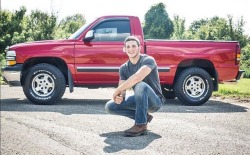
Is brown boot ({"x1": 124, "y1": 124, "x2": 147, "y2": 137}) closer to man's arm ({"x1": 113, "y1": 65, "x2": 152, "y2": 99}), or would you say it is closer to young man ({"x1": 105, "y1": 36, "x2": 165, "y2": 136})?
young man ({"x1": 105, "y1": 36, "x2": 165, "y2": 136})

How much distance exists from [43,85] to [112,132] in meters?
2.96

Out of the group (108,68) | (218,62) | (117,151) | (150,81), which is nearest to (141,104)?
(150,81)

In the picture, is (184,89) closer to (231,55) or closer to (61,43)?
(231,55)

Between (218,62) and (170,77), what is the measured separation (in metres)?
1.06

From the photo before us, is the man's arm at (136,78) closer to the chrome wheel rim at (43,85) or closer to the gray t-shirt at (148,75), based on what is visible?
the gray t-shirt at (148,75)

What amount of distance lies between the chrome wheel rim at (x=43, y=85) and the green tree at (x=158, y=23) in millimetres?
38698

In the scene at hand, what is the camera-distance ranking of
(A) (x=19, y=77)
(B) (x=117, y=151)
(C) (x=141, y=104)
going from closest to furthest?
(B) (x=117, y=151) → (C) (x=141, y=104) → (A) (x=19, y=77)

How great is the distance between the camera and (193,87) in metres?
7.12

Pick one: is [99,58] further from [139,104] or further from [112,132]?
[139,104]

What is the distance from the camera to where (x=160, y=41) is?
6824mm

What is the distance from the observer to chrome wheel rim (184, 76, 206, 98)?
708cm

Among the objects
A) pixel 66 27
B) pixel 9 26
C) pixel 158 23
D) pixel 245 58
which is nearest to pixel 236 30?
pixel 245 58

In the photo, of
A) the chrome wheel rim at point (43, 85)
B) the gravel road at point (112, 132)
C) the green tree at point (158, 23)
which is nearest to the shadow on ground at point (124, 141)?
the gravel road at point (112, 132)

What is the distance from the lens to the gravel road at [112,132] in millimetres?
3609
